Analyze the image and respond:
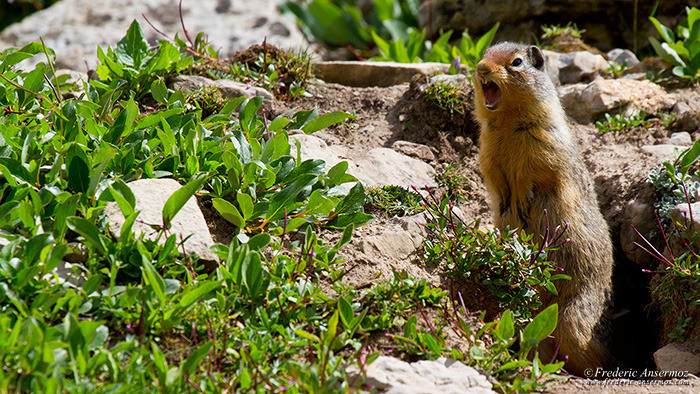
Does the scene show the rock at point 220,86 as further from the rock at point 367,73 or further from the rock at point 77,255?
the rock at point 77,255

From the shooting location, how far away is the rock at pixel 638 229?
4.95 m

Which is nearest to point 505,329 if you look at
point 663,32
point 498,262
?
point 498,262

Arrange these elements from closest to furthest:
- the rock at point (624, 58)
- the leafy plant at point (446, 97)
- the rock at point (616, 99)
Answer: the leafy plant at point (446, 97) → the rock at point (616, 99) → the rock at point (624, 58)

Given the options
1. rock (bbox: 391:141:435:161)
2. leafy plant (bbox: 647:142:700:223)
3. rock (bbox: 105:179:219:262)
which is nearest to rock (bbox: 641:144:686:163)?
leafy plant (bbox: 647:142:700:223)

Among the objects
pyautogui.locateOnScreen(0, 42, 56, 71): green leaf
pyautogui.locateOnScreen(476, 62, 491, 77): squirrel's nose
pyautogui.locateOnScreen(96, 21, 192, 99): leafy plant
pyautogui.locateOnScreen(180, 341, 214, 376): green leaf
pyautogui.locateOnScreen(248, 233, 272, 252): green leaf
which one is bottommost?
pyautogui.locateOnScreen(180, 341, 214, 376): green leaf

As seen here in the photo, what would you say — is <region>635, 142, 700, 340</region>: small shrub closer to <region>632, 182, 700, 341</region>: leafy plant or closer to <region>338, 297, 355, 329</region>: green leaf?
<region>632, 182, 700, 341</region>: leafy plant

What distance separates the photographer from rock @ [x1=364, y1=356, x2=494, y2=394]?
2.86m

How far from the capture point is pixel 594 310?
4609 mm

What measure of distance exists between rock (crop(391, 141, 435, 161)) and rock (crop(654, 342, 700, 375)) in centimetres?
227

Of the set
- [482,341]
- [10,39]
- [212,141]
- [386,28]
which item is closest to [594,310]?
[482,341]

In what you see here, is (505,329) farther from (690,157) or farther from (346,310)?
(690,157)

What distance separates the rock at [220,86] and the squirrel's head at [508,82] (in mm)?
1804

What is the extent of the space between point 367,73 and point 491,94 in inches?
69.7

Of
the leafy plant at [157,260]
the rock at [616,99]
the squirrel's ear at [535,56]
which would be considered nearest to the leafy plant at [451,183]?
the squirrel's ear at [535,56]
